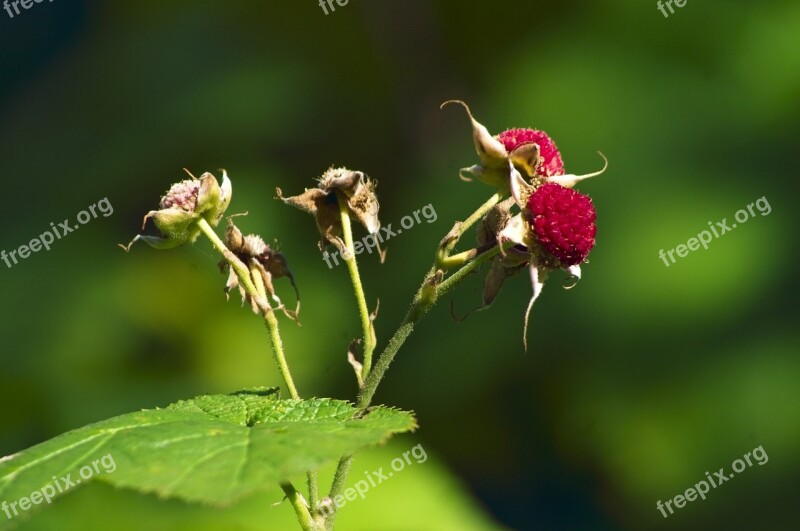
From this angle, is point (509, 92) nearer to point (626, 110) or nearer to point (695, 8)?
point (626, 110)

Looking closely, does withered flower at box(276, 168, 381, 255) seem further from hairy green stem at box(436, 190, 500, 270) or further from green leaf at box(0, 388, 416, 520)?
green leaf at box(0, 388, 416, 520)

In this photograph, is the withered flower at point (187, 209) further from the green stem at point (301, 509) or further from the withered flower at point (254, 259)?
the green stem at point (301, 509)

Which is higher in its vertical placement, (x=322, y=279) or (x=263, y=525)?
(x=322, y=279)

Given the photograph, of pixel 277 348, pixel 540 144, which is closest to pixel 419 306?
pixel 277 348

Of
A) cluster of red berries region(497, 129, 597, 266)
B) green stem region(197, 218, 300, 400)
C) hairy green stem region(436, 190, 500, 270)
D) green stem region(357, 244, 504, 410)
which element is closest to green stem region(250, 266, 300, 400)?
green stem region(197, 218, 300, 400)

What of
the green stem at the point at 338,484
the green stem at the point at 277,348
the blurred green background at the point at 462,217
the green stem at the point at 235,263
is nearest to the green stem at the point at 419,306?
the green stem at the point at 338,484

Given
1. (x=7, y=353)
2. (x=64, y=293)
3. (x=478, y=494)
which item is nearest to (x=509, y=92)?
(x=478, y=494)

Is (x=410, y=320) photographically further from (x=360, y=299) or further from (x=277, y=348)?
(x=277, y=348)
